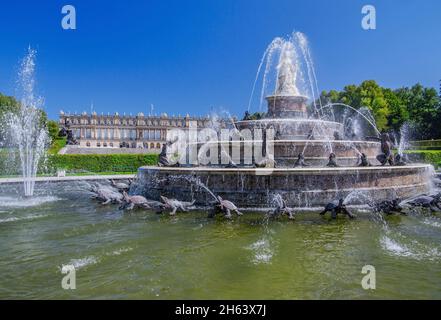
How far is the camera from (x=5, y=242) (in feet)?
31.2

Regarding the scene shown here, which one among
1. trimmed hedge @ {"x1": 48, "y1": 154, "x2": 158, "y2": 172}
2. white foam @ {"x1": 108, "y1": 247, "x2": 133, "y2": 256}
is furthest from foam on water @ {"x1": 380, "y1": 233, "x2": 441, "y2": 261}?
trimmed hedge @ {"x1": 48, "y1": 154, "x2": 158, "y2": 172}

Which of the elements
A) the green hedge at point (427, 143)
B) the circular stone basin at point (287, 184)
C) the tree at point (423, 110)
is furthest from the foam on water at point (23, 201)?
the tree at point (423, 110)

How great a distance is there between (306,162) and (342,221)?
6985 mm

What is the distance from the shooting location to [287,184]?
13.5 meters

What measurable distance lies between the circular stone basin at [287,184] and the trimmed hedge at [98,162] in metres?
21.9

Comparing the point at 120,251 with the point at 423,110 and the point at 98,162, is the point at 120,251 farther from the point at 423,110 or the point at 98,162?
the point at 423,110

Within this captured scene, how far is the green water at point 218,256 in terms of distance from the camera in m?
6.29

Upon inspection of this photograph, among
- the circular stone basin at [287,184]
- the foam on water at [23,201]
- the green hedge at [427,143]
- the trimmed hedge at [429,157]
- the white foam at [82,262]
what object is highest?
the green hedge at [427,143]

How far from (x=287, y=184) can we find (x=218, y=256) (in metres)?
6.00

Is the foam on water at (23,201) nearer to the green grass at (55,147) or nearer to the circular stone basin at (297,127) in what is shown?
the circular stone basin at (297,127)

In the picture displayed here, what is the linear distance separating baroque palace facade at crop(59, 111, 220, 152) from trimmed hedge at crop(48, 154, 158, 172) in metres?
94.7

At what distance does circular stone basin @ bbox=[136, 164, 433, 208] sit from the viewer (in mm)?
13461
